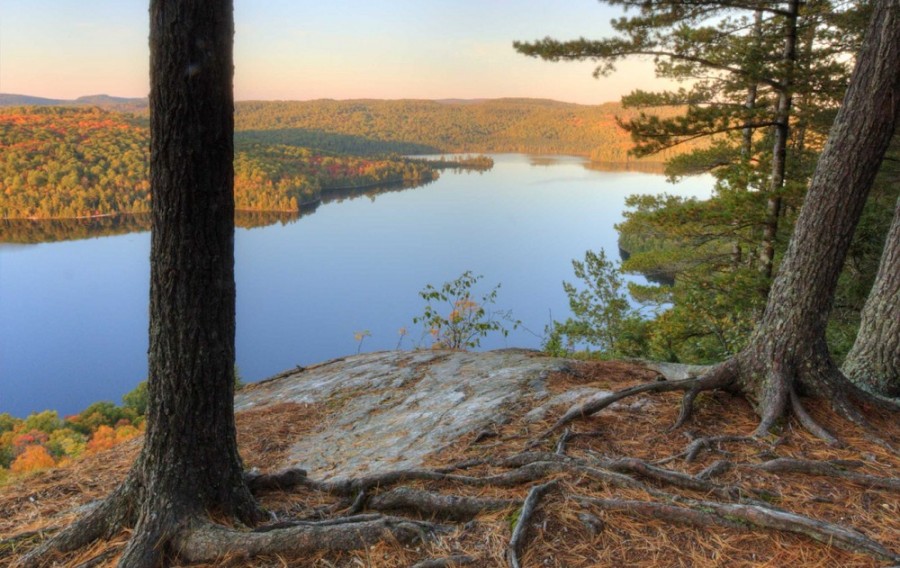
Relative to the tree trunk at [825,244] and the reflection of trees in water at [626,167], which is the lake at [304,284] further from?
the reflection of trees in water at [626,167]

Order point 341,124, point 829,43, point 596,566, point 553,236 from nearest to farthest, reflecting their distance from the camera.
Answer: point 596,566 → point 829,43 → point 553,236 → point 341,124

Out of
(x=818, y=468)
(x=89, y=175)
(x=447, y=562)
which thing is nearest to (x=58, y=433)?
(x=447, y=562)

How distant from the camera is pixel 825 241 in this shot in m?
2.54

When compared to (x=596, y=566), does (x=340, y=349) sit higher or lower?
lower

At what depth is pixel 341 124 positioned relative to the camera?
12475cm

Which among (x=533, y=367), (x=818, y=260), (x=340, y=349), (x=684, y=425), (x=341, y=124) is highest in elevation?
(x=341, y=124)

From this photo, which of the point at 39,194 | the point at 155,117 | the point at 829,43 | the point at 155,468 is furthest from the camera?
the point at 39,194

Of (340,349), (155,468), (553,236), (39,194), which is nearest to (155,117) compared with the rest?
(155,468)

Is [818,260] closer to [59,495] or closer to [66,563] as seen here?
[66,563]

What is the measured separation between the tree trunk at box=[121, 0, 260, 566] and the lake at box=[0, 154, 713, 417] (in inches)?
792

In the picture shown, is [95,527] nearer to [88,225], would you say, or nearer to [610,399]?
[610,399]

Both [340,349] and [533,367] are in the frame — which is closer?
[533,367]

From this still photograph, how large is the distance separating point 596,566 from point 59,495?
271cm

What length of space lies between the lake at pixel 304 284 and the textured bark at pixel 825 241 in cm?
1890
